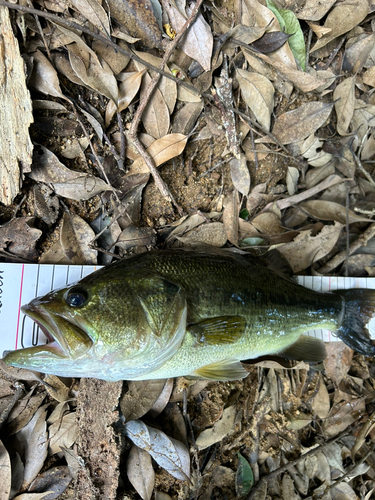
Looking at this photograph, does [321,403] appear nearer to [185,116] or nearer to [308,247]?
[308,247]

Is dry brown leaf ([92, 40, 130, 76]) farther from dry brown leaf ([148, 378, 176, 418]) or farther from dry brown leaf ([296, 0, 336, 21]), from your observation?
dry brown leaf ([148, 378, 176, 418])

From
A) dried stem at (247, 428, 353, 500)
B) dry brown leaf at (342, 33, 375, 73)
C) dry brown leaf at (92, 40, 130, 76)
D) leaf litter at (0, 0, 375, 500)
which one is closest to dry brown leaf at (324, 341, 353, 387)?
leaf litter at (0, 0, 375, 500)

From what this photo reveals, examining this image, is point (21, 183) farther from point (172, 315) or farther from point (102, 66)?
point (172, 315)

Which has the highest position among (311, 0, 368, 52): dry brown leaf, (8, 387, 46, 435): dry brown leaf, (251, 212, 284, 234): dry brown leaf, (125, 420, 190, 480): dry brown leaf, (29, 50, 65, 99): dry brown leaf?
(311, 0, 368, 52): dry brown leaf

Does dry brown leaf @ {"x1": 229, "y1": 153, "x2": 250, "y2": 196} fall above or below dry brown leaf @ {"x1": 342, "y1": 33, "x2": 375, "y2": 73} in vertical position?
below

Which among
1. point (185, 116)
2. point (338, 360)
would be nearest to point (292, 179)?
point (185, 116)
